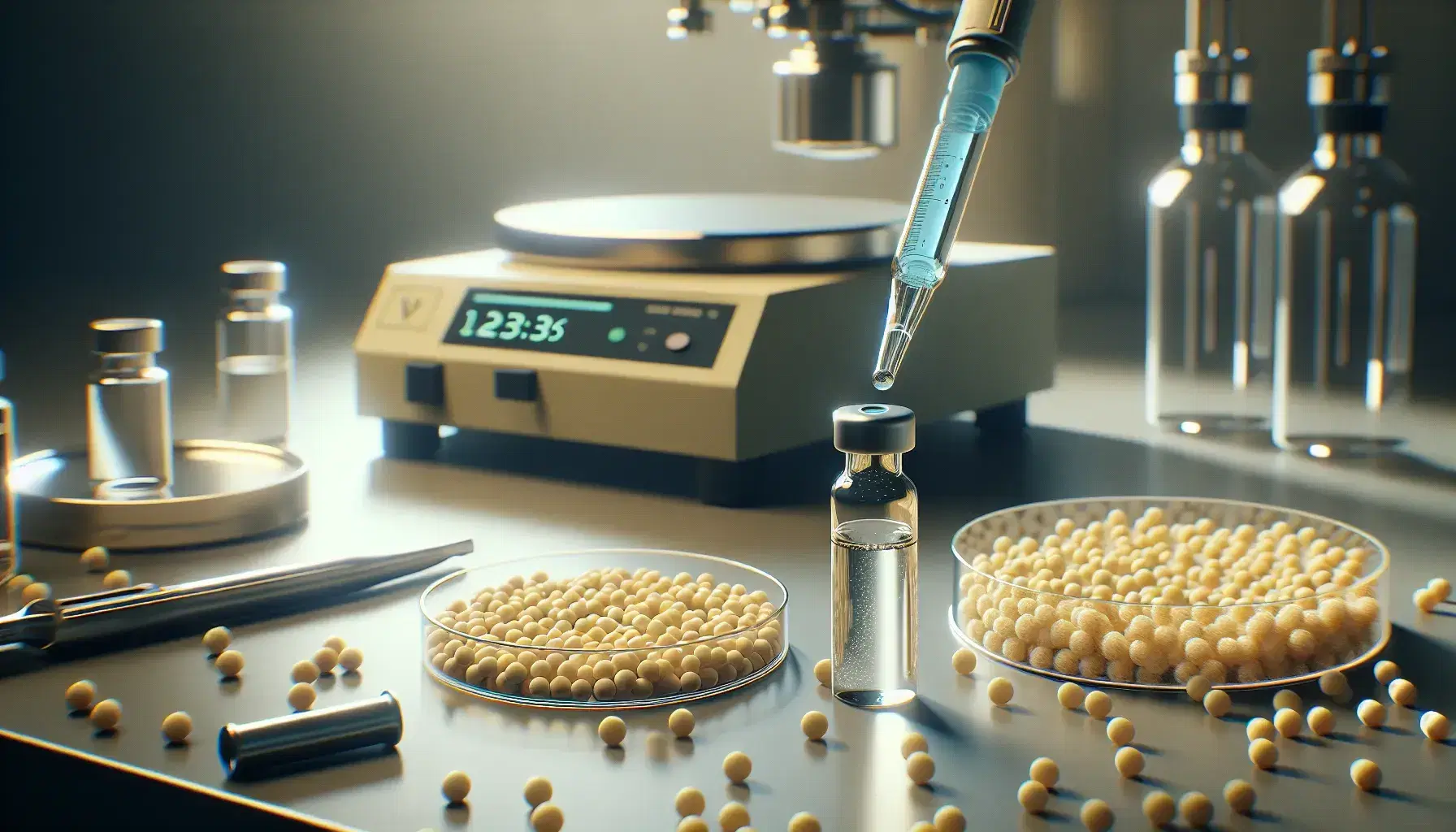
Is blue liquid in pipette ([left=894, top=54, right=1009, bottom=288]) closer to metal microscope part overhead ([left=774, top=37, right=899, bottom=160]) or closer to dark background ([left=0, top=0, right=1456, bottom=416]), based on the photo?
metal microscope part overhead ([left=774, top=37, right=899, bottom=160])

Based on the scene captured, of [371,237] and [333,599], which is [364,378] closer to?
[333,599]

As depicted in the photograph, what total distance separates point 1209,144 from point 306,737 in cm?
106

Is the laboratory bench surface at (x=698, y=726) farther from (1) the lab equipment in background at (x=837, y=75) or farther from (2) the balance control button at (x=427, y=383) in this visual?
(1) the lab equipment in background at (x=837, y=75)

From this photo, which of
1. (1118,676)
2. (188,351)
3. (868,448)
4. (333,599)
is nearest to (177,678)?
(333,599)

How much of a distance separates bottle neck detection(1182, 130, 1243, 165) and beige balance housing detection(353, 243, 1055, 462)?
16 cm

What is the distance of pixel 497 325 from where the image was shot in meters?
1.49

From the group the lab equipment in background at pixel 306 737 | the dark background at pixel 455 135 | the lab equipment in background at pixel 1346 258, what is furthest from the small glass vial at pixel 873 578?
the dark background at pixel 455 135

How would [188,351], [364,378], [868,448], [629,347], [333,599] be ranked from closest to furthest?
[868,448]
[333,599]
[629,347]
[364,378]
[188,351]

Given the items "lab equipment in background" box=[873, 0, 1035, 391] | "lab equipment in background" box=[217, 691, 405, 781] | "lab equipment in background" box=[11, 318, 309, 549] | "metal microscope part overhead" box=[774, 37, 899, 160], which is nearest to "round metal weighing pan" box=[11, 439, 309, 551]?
"lab equipment in background" box=[11, 318, 309, 549]

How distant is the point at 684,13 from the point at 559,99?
1.08 meters

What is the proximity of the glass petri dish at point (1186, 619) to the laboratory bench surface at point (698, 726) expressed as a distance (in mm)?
18

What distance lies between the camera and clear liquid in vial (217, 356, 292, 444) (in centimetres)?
167

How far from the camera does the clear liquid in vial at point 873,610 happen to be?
94 centimetres

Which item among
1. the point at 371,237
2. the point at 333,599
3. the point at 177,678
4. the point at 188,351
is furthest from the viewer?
the point at 371,237
